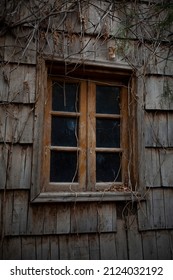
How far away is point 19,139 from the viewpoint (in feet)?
6.63

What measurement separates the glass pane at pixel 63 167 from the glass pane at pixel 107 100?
47 cm

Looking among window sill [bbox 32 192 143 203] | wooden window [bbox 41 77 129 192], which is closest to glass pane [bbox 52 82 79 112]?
wooden window [bbox 41 77 129 192]

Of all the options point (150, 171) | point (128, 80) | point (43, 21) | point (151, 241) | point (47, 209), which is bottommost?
point (151, 241)

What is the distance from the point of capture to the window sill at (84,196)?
1997 mm

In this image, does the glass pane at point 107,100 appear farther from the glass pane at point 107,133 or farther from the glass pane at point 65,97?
the glass pane at point 65,97

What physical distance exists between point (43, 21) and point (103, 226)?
1.65 metres

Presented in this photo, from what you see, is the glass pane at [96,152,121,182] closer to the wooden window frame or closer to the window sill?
the wooden window frame

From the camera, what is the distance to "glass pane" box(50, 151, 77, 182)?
218cm

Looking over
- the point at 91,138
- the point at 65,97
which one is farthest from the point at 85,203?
the point at 65,97

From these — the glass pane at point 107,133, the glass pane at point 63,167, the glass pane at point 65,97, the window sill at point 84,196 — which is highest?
the glass pane at point 65,97

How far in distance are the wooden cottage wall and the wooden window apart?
0.16 meters

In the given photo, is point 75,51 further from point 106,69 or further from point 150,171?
→ point 150,171

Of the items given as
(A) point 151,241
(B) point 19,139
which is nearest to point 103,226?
(A) point 151,241

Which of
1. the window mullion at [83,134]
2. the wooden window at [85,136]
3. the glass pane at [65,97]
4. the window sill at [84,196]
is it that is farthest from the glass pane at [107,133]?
the window sill at [84,196]
